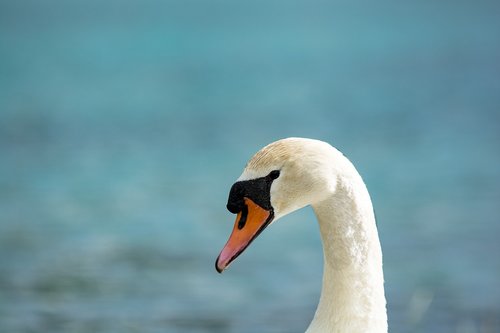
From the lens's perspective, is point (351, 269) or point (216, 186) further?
point (216, 186)

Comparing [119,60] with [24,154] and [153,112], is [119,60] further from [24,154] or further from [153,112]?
[24,154]

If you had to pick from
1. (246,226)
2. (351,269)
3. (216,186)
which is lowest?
(351,269)

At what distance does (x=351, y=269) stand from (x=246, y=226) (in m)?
0.47

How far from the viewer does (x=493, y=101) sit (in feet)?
82.1

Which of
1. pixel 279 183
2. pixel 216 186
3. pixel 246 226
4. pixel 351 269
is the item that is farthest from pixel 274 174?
pixel 216 186

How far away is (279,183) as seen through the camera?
196 inches

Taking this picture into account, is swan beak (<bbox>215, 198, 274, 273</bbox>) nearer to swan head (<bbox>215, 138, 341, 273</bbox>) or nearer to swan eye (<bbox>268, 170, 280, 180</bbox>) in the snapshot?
swan head (<bbox>215, 138, 341, 273</bbox>)

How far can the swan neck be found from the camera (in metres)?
4.99

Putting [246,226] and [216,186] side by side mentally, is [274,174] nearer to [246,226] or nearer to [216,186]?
[246,226]

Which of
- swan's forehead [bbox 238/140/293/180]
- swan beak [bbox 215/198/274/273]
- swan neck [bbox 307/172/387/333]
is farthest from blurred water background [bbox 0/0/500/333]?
swan's forehead [bbox 238/140/293/180]

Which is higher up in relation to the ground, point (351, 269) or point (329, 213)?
point (329, 213)

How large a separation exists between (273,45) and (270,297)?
4728 cm

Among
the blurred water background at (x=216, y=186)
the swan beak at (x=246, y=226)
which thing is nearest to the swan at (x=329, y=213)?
the swan beak at (x=246, y=226)

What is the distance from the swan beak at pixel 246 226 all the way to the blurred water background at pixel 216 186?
4245mm
